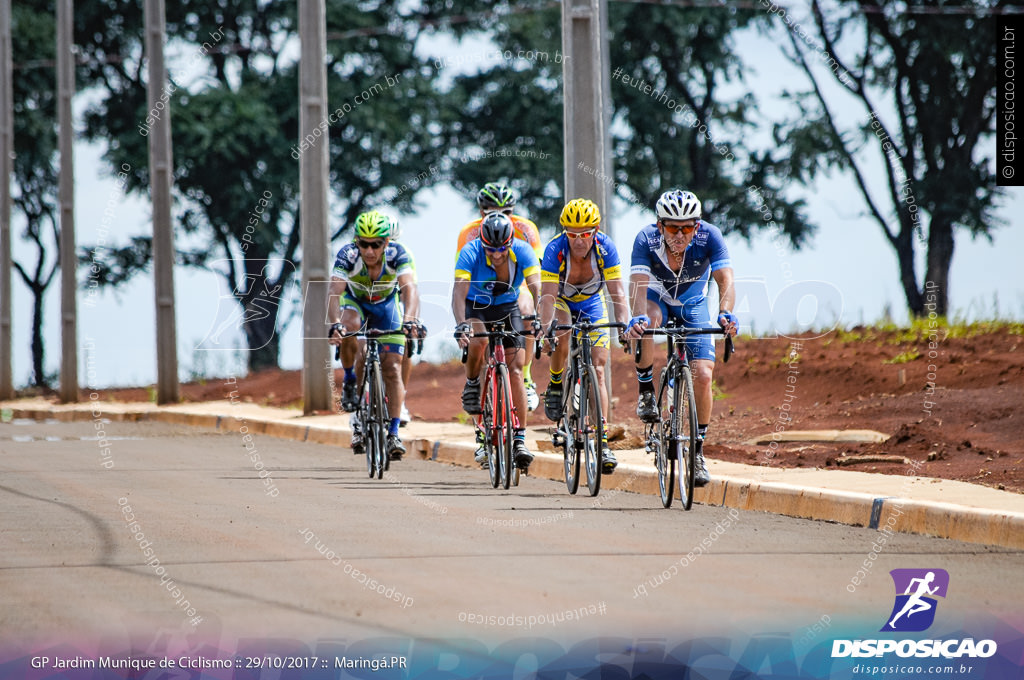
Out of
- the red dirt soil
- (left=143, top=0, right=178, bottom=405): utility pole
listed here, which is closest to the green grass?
the red dirt soil

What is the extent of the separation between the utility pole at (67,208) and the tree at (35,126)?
842 cm

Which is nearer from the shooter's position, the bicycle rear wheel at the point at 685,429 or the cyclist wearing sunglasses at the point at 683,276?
the bicycle rear wheel at the point at 685,429

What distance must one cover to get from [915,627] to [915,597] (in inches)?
23.6

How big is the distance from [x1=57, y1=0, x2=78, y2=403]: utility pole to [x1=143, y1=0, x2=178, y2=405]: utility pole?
14.7 feet

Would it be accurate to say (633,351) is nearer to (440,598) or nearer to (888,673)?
(440,598)

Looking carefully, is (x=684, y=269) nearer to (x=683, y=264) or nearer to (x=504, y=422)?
(x=683, y=264)

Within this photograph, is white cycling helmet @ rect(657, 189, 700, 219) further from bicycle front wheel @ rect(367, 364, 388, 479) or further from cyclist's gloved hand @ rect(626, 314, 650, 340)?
bicycle front wheel @ rect(367, 364, 388, 479)

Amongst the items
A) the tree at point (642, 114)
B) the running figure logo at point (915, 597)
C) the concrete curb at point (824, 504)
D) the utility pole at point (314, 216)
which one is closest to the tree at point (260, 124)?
the tree at point (642, 114)

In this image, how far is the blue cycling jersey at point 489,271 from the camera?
39.8 feet

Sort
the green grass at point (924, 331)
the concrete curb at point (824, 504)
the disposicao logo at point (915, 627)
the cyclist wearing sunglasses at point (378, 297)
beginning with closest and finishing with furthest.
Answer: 1. the disposicao logo at point (915, 627)
2. the concrete curb at point (824, 504)
3. the cyclist wearing sunglasses at point (378, 297)
4. the green grass at point (924, 331)

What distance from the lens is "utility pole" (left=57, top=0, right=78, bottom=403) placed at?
98.6ft

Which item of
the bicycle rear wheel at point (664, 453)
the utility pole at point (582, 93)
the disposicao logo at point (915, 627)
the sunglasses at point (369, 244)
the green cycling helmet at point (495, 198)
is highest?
the utility pole at point (582, 93)

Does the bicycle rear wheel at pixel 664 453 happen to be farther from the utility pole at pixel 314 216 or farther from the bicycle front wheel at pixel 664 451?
the utility pole at pixel 314 216

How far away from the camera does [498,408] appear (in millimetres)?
11711
